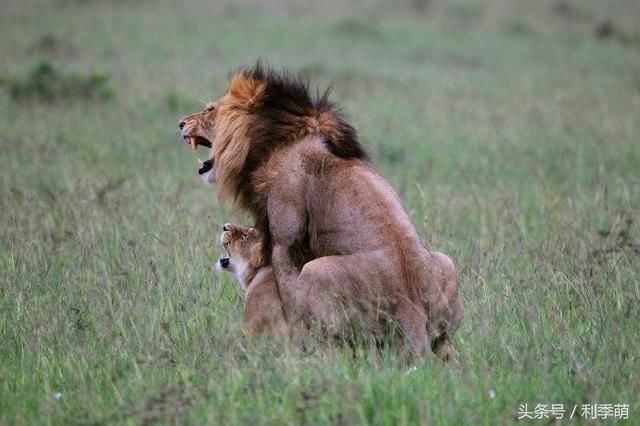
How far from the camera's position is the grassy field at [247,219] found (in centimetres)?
451

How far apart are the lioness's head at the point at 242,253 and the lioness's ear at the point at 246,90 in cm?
72

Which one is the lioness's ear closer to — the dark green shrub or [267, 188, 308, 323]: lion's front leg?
[267, 188, 308, 323]: lion's front leg

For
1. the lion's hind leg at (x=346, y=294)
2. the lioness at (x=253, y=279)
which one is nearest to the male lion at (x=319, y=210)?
the lion's hind leg at (x=346, y=294)

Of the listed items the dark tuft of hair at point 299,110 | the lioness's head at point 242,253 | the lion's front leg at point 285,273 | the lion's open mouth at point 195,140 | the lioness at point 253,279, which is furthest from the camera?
the lion's open mouth at point 195,140

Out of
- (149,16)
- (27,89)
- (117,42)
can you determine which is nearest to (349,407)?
A: (27,89)

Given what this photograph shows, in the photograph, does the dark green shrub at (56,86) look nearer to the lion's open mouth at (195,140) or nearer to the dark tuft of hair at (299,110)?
the lion's open mouth at (195,140)

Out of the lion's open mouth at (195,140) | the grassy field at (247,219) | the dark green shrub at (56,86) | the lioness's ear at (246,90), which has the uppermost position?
the lioness's ear at (246,90)

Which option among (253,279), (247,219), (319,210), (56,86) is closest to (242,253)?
(253,279)

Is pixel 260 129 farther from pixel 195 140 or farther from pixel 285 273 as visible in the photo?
pixel 285 273

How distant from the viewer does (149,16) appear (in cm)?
2294

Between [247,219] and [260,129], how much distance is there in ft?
3.53

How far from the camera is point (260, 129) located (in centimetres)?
577

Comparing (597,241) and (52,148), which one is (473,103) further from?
(597,241)

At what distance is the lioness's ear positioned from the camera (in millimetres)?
5930
